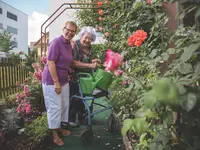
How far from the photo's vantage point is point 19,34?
6919 centimetres

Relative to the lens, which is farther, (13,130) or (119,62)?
(13,130)

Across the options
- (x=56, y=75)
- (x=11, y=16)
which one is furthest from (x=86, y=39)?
(x=11, y=16)

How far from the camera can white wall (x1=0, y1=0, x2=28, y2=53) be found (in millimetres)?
58500

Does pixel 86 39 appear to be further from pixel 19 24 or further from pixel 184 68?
pixel 19 24

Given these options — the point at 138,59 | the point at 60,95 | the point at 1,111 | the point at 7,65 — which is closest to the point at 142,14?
the point at 138,59

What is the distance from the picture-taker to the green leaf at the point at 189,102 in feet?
2.98

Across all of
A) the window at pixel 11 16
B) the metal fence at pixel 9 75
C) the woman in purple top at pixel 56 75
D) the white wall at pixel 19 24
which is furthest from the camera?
the window at pixel 11 16

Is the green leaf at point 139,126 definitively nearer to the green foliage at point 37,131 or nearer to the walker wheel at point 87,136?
the walker wheel at point 87,136

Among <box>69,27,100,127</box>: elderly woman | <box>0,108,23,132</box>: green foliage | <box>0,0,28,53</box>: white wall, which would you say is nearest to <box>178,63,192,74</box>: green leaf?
<box>69,27,100,127</box>: elderly woman

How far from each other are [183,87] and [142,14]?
8.91 ft

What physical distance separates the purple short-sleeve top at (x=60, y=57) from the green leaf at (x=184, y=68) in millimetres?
1944

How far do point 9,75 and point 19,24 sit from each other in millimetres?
67163

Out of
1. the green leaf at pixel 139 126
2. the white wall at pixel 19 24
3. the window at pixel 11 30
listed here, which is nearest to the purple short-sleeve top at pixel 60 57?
the green leaf at pixel 139 126

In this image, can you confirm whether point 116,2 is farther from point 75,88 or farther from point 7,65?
point 7,65
